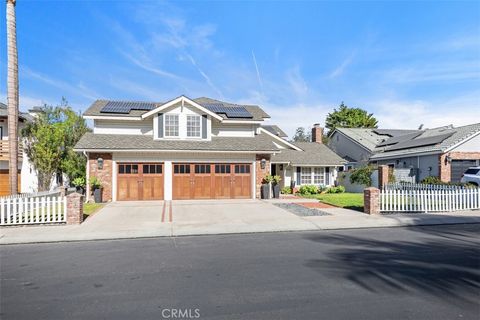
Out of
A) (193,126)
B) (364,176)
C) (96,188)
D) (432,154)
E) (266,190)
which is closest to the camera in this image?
(96,188)

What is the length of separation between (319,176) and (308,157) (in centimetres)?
170

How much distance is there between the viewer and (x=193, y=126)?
20281mm

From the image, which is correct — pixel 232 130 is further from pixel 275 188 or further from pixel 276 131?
pixel 276 131

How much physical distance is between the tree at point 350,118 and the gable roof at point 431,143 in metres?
22.4

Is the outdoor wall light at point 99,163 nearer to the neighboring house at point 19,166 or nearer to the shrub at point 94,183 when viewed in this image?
the shrub at point 94,183

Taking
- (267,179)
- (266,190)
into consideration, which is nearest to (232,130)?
(267,179)

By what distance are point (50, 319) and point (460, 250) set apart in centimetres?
822

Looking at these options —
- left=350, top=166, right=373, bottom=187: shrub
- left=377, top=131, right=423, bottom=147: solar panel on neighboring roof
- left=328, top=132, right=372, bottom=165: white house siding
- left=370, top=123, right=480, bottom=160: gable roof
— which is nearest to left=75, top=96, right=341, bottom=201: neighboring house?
left=350, top=166, right=373, bottom=187: shrub

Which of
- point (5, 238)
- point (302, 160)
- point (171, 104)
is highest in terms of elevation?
point (171, 104)

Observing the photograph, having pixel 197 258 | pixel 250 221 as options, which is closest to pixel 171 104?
pixel 250 221

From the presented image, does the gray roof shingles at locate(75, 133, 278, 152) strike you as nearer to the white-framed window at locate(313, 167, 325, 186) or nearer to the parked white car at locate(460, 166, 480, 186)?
the white-framed window at locate(313, 167, 325, 186)

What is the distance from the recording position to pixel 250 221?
39.0 feet

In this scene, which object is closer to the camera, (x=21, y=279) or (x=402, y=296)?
(x=402, y=296)

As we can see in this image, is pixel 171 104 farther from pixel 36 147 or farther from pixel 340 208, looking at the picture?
pixel 36 147
